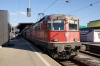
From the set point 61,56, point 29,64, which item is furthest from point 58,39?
point 29,64

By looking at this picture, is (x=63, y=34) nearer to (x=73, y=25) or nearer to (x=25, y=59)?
(x=73, y=25)

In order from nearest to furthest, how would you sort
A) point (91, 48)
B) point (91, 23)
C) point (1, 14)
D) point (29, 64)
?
point (29, 64) < point (1, 14) < point (91, 48) < point (91, 23)

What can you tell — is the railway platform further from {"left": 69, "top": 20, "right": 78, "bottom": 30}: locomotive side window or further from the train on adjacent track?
{"left": 69, "top": 20, "right": 78, "bottom": 30}: locomotive side window

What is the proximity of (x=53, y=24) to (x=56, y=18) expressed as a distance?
50cm

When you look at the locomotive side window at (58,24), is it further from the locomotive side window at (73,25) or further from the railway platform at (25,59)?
the railway platform at (25,59)

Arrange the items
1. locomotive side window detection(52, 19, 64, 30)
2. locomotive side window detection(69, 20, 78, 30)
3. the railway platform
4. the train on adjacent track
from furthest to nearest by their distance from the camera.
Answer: locomotive side window detection(69, 20, 78, 30) < locomotive side window detection(52, 19, 64, 30) < the train on adjacent track < the railway platform

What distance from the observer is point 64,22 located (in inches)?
525

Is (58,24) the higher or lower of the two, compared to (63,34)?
higher

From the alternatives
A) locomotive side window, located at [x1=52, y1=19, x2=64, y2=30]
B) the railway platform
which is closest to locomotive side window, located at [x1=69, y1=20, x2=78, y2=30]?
locomotive side window, located at [x1=52, y1=19, x2=64, y2=30]

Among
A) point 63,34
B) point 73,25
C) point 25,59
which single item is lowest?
point 25,59

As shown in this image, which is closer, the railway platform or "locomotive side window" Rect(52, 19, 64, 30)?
the railway platform

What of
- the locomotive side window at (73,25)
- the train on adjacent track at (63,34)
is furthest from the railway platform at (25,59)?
the locomotive side window at (73,25)

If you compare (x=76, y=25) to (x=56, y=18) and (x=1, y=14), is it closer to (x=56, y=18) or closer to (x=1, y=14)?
(x=56, y=18)

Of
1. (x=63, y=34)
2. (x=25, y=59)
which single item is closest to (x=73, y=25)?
(x=63, y=34)
